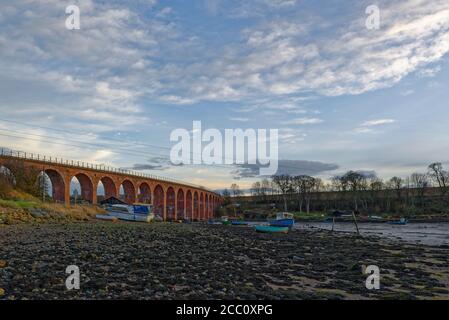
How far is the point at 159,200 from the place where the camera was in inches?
3716

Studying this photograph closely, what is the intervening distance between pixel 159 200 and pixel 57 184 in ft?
123

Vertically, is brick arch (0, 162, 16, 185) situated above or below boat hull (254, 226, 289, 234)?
above

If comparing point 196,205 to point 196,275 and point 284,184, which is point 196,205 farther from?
point 196,275

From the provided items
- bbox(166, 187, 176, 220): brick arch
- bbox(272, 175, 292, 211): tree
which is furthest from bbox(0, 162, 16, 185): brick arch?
bbox(272, 175, 292, 211): tree

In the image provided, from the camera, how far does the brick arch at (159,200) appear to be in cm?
9269

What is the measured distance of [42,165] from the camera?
55406 millimetres

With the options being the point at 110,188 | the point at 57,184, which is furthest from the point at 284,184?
the point at 57,184

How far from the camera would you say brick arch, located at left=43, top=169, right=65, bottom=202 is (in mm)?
57844

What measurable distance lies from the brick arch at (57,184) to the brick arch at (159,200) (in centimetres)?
3464

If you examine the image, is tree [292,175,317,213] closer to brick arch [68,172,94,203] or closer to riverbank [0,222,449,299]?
brick arch [68,172,94,203]

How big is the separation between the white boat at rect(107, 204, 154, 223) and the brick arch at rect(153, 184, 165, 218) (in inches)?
1521

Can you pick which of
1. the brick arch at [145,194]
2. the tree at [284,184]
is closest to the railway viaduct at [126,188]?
the brick arch at [145,194]

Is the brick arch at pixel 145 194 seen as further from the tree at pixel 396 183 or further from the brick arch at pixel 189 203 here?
the tree at pixel 396 183
